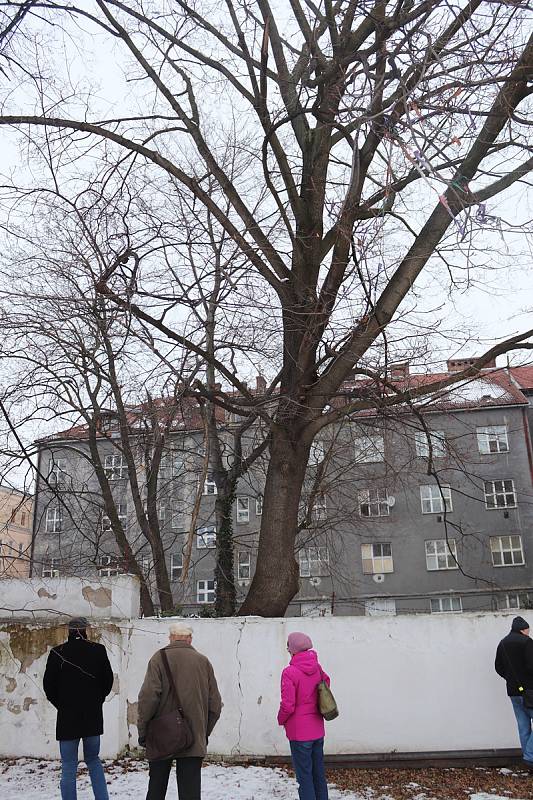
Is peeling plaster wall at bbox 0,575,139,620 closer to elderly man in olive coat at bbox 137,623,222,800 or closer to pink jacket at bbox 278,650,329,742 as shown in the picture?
pink jacket at bbox 278,650,329,742

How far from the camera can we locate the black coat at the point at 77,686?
557cm

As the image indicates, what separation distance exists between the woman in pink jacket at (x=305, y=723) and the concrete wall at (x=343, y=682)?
71.4 inches

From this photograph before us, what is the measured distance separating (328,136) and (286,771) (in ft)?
24.1

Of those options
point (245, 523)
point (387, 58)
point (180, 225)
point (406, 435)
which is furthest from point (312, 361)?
point (245, 523)

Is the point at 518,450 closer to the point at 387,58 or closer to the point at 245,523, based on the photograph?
the point at 245,523

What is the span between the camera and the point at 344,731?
24.2 feet

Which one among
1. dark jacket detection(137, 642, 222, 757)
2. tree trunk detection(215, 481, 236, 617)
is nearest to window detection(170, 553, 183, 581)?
tree trunk detection(215, 481, 236, 617)

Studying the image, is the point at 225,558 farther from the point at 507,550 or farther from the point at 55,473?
the point at 507,550

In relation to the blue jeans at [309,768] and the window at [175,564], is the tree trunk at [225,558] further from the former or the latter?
the window at [175,564]

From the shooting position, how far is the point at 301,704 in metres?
5.59

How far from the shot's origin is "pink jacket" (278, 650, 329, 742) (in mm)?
5547

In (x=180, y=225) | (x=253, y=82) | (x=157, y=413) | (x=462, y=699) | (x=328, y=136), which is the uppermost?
(x=253, y=82)

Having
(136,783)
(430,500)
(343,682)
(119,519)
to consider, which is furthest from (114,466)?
(430,500)

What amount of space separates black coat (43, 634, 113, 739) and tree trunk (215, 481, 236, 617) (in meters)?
5.80
